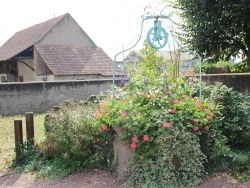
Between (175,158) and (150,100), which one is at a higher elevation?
(150,100)

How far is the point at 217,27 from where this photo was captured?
380 inches

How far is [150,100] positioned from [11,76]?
2335 cm

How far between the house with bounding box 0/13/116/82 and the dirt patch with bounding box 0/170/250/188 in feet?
52.3

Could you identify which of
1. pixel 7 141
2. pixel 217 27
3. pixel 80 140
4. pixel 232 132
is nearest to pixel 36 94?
pixel 7 141

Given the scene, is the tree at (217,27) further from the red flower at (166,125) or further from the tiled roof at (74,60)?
A: the tiled roof at (74,60)

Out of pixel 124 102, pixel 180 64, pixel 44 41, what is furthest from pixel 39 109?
pixel 44 41

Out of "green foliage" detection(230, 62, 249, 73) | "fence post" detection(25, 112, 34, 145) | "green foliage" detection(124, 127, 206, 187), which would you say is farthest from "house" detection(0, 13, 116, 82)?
"green foliage" detection(124, 127, 206, 187)

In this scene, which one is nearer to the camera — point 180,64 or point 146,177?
point 146,177

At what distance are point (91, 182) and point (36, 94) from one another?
29.9 feet

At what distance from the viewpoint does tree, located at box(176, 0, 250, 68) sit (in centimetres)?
890

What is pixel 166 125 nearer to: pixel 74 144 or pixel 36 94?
pixel 74 144

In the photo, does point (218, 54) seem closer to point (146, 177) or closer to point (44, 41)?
point (146, 177)

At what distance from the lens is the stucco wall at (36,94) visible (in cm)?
1155

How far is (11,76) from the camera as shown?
81.1 ft
